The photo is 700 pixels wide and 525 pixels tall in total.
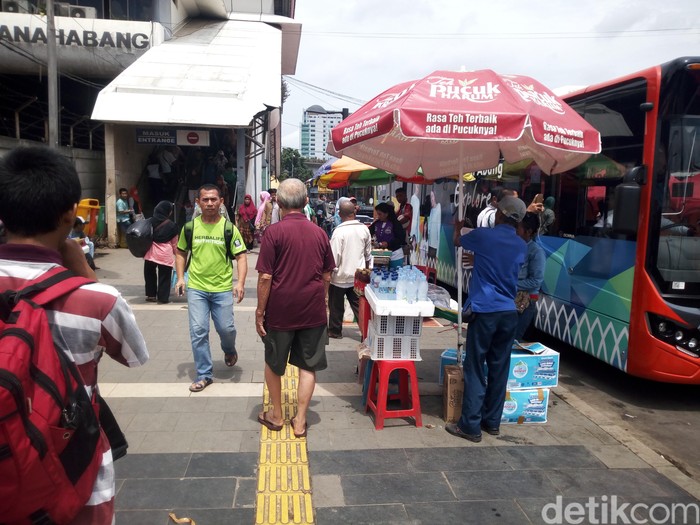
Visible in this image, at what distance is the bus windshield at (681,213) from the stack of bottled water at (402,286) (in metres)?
2.32

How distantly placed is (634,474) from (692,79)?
3466 mm

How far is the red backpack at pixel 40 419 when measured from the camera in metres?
1.37

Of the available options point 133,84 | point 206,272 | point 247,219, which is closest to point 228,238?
point 206,272

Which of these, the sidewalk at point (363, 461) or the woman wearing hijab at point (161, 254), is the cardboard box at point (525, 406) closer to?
the sidewalk at point (363, 461)

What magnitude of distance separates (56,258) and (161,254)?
276 inches

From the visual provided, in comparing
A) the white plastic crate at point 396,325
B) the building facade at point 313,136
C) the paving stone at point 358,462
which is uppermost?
the building facade at point 313,136

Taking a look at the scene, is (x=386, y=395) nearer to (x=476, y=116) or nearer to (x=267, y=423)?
(x=267, y=423)

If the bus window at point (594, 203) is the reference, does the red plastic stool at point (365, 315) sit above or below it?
below

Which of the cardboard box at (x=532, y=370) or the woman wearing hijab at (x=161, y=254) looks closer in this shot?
the cardboard box at (x=532, y=370)

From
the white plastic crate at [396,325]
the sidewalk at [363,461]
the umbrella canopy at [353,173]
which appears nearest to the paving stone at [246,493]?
the sidewalk at [363,461]

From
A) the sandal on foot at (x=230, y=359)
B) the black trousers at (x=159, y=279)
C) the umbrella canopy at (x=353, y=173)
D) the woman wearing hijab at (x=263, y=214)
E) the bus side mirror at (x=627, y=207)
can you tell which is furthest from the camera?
the woman wearing hijab at (x=263, y=214)

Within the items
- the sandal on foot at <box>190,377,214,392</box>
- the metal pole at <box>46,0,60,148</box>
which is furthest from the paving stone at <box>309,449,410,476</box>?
the metal pole at <box>46,0,60,148</box>

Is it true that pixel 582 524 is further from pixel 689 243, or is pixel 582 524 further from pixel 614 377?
pixel 614 377

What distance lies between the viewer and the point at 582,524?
3242mm
